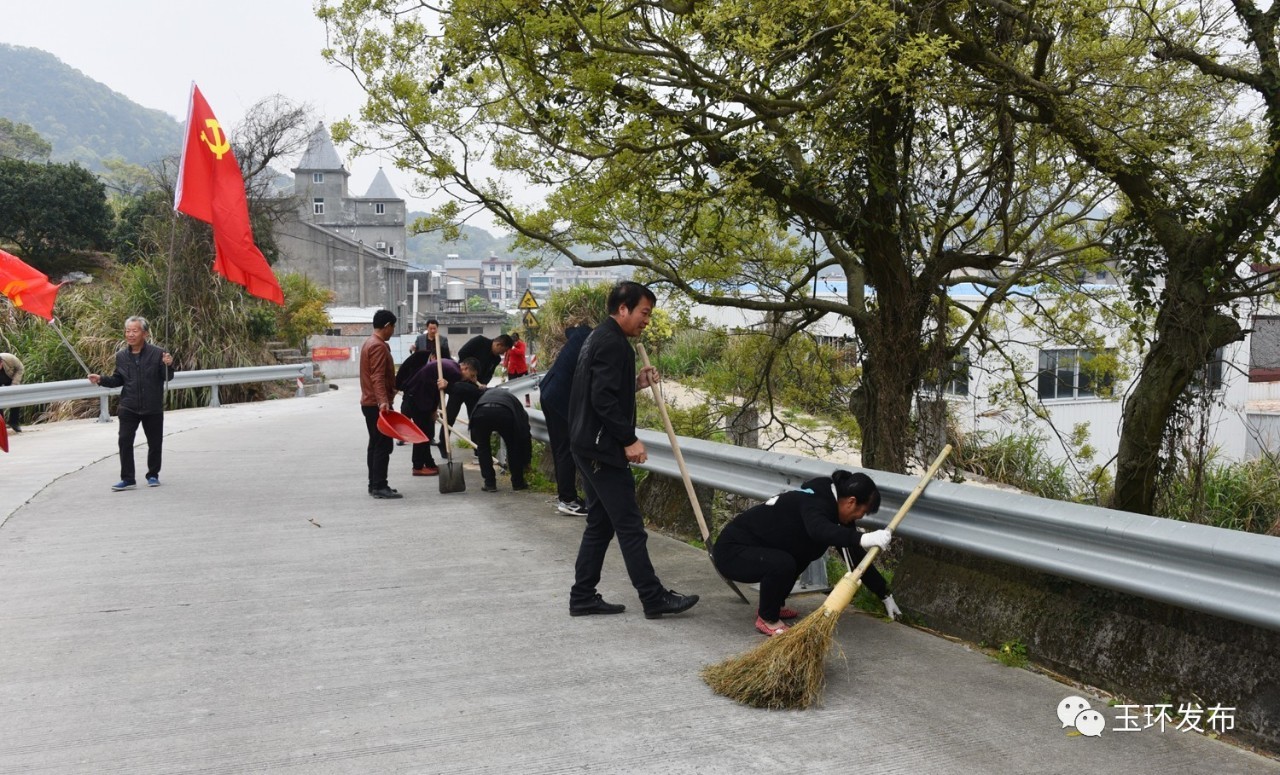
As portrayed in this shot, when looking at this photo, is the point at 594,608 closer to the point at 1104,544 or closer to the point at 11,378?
the point at 1104,544

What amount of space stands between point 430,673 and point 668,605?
4.79 feet

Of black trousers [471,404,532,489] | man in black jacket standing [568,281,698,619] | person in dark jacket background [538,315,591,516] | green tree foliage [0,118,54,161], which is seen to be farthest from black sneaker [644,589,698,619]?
green tree foliage [0,118,54,161]

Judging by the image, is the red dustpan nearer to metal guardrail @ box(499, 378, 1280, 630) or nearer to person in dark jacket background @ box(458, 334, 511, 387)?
person in dark jacket background @ box(458, 334, 511, 387)

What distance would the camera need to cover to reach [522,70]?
10102 mm

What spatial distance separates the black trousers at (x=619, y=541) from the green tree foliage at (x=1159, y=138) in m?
4.33

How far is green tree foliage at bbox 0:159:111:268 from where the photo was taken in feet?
147

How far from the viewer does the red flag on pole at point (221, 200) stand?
1352 cm

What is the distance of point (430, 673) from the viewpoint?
5266mm

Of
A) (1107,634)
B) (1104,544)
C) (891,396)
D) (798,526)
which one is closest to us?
(1104,544)

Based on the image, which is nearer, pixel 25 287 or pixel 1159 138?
pixel 1159 138

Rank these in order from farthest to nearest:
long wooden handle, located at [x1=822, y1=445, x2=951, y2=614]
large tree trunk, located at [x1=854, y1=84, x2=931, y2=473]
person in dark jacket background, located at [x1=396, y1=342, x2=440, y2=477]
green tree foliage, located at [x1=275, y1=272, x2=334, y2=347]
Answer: green tree foliage, located at [x1=275, y1=272, x2=334, y2=347], person in dark jacket background, located at [x1=396, y1=342, x2=440, y2=477], large tree trunk, located at [x1=854, y1=84, x2=931, y2=473], long wooden handle, located at [x1=822, y1=445, x2=951, y2=614]

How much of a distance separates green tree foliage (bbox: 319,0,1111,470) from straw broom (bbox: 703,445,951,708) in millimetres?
4124

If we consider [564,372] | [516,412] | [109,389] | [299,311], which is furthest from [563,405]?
[299,311]

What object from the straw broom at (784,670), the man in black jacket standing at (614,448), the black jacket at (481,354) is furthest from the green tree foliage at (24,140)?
the straw broom at (784,670)
